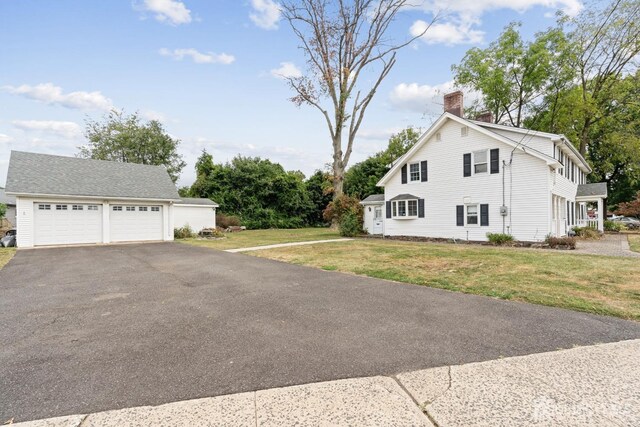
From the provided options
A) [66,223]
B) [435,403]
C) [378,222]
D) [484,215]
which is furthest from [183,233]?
[435,403]

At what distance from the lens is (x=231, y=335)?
3887 mm

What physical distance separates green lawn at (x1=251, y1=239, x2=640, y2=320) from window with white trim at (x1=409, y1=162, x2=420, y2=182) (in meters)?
7.94

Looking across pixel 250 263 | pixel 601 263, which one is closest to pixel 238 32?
pixel 250 263

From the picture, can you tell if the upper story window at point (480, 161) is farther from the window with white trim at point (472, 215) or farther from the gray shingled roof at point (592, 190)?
the gray shingled roof at point (592, 190)

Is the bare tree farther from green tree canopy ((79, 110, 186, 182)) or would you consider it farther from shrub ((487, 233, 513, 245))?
green tree canopy ((79, 110, 186, 182))

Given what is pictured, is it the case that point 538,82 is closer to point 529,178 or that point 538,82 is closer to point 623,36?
point 623,36

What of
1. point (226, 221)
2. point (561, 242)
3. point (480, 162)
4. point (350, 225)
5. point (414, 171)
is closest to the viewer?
point (561, 242)

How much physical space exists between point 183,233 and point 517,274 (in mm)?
19196

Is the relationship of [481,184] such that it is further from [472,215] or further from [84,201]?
[84,201]

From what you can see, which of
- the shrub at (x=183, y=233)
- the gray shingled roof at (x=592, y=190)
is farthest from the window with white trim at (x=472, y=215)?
the shrub at (x=183, y=233)

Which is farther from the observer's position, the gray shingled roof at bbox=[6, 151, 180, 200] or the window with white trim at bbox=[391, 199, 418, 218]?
the window with white trim at bbox=[391, 199, 418, 218]

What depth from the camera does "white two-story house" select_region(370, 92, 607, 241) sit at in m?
14.1

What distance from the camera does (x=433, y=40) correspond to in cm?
2002

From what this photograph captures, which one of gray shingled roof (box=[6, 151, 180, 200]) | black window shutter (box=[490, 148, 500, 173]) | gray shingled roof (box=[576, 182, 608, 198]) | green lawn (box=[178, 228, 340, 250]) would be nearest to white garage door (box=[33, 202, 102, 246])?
gray shingled roof (box=[6, 151, 180, 200])
